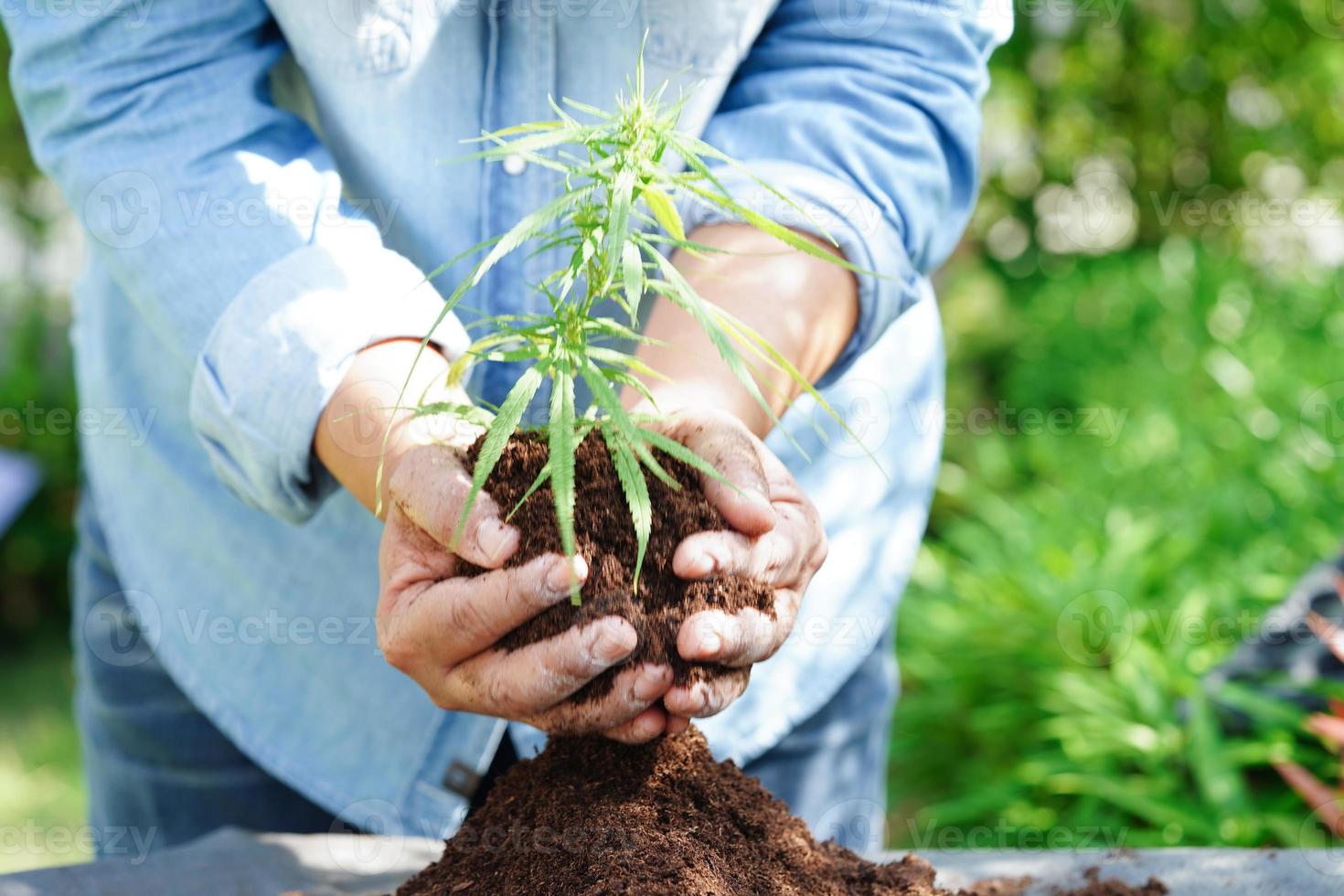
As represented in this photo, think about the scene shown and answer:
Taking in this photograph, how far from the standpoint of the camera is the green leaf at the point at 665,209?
1.11 meters

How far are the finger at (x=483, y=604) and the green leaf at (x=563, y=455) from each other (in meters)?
0.02

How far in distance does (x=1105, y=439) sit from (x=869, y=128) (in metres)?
3.68

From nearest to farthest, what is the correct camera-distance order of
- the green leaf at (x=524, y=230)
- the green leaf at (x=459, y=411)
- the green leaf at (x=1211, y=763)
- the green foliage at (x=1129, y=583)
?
1. the green leaf at (x=524, y=230)
2. the green leaf at (x=459, y=411)
3. the green leaf at (x=1211, y=763)
4. the green foliage at (x=1129, y=583)

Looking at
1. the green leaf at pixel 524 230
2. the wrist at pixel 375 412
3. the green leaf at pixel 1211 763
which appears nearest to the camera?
the green leaf at pixel 524 230

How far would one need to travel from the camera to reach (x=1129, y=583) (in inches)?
142

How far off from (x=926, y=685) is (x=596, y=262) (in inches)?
127

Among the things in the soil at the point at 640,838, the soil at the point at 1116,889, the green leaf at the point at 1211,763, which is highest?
the soil at the point at 640,838

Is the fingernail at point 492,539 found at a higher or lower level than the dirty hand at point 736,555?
higher

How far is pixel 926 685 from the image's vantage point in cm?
411

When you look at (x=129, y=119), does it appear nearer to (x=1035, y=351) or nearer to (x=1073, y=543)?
(x=1073, y=543)

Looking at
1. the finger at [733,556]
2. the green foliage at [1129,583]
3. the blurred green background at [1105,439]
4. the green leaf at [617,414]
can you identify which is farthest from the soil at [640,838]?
the green foliage at [1129,583]

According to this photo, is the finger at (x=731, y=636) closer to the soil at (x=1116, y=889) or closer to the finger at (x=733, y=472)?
the finger at (x=733, y=472)

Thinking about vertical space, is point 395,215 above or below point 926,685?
above

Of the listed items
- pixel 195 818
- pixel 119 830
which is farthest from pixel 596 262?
pixel 119 830
